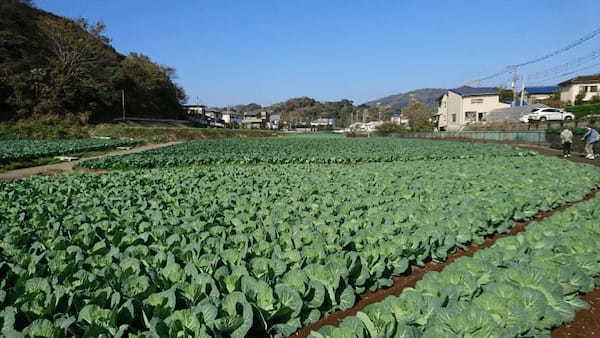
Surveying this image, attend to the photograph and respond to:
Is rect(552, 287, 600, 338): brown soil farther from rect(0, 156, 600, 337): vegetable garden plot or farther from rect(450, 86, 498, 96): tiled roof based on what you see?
rect(450, 86, 498, 96): tiled roof

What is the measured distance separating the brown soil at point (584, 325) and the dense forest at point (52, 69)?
4901 cm

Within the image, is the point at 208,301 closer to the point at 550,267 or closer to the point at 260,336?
the point at 260,336

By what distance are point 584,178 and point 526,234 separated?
812cm

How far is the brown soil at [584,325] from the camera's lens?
297 centimetres

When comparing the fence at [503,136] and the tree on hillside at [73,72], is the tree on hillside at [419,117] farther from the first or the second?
the tree on hillside at [73,72]

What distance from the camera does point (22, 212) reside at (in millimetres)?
5797

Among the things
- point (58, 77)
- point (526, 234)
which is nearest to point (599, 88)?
point (526, 234)

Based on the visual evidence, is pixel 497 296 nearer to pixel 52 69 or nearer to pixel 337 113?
pixel 52 69

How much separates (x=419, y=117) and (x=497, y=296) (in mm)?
64449

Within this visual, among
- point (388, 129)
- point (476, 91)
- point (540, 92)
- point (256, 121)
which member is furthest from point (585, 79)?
point (256, 121)

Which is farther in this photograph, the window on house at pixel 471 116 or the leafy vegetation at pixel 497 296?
the window on house at pixel 471 116

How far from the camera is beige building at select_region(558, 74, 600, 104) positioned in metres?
52.3

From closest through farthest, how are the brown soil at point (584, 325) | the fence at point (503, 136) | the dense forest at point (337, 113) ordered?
the brown soil at point (584, 325) < the fence at point (503, 136) < the dense forest at point (337, 113)

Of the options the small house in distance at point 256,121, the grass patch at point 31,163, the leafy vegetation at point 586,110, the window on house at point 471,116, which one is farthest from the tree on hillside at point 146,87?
the leafy vegetation at point 586,110
